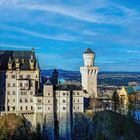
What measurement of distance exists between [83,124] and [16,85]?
14.3 metres

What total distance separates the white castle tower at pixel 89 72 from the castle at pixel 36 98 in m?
10.7

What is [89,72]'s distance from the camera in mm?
103062

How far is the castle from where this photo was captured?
297ft

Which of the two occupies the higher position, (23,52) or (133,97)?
(23,52)

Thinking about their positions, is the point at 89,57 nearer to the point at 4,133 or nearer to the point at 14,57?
the point at 14,57

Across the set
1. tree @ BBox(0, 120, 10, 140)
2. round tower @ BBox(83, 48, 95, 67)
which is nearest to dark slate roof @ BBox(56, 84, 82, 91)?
round tower @ BBox(83, 48, 95, 67)

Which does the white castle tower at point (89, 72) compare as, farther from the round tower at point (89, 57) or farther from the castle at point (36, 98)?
the castle at point (36, 98)

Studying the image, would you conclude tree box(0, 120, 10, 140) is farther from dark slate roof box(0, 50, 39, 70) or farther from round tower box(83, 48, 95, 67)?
round tower box(83, 48, 95, 67)

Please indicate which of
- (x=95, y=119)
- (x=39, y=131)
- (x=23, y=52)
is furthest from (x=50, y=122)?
(x=23, y=52)

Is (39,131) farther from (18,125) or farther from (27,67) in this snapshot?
(27,67)

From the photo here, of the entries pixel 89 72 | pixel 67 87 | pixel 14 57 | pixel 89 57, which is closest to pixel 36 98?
pixel 67 87

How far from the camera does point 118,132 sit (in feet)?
278

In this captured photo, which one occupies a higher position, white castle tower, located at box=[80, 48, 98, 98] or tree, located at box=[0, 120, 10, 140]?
white castle tower, located at box=[80, 48, 98, 98]

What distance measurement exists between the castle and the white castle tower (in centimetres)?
1070
